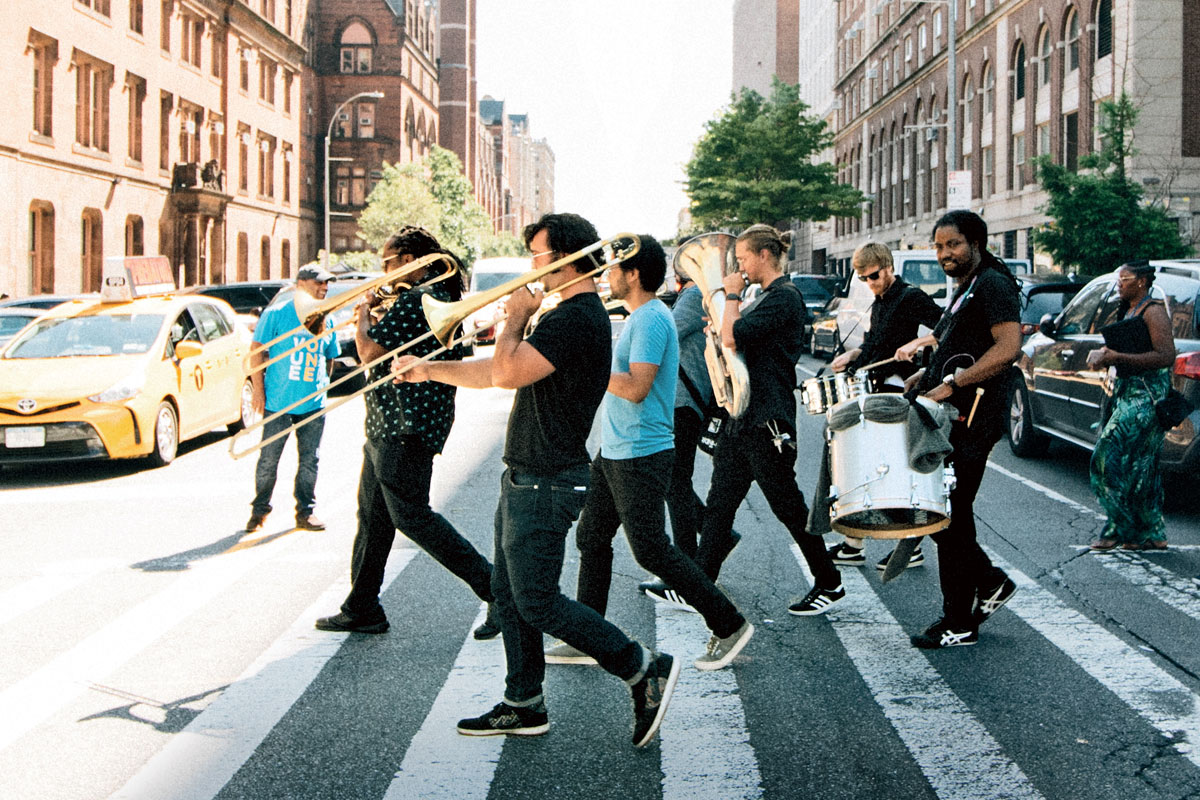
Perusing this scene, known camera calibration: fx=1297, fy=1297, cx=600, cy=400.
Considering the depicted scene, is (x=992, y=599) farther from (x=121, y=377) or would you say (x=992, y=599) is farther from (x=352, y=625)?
(x=121, y=377)

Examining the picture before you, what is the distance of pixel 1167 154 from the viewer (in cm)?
3375

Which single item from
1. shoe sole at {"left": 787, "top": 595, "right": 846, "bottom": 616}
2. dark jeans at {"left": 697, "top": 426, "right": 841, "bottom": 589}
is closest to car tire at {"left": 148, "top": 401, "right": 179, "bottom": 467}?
dark jeans at {"left": 697, "top": 426, "right": 841, "bottom": 589}

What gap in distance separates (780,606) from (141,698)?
3.07 metres

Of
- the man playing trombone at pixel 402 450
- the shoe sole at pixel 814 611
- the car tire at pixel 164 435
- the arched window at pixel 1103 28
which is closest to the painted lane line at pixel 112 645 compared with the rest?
the man playing trombone at pixel 402 450

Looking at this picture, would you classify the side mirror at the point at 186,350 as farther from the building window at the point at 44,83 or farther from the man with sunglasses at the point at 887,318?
the building window at the point at 44,83

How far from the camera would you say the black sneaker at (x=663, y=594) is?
654 centimetres

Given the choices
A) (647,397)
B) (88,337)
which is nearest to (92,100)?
(88,337)

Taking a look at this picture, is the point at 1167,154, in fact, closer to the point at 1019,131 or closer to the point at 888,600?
the point at 1019,131

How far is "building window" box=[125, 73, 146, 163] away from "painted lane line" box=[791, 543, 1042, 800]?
36.5 m

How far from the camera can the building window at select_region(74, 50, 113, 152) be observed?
3478 cm

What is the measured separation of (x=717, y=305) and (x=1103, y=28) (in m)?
34.4

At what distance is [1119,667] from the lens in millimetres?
5449

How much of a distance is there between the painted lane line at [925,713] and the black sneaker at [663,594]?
726mm

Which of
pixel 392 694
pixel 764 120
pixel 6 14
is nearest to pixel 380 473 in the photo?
pixel 392 694
